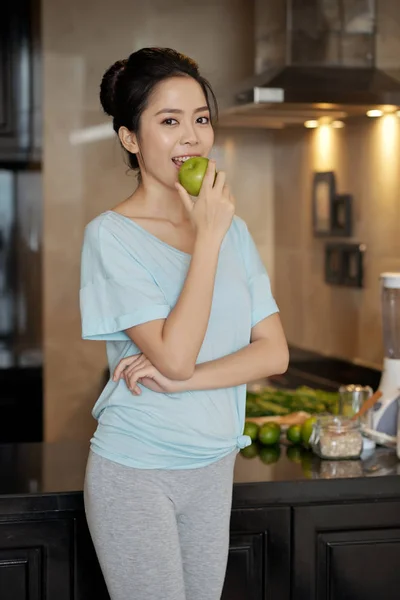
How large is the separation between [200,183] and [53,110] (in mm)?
2706

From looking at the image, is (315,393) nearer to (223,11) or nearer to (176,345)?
(176,345)

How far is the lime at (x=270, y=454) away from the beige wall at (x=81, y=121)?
1.97 meters

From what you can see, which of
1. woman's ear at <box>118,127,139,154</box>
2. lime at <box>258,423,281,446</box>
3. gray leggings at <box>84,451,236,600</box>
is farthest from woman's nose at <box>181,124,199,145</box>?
lime at <box>258,423,281,446</box>

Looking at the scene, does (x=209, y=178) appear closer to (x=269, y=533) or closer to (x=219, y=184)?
(x=219, y=184)

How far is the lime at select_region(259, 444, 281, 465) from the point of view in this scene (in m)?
2.41

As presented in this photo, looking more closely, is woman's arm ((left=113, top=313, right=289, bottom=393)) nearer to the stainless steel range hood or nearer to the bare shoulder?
the bare shoulder

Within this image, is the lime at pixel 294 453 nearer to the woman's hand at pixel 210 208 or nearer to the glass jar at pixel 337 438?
the glass jar at pixel 337 438

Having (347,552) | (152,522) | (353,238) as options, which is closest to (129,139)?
(152,522)

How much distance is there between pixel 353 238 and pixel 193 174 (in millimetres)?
2452

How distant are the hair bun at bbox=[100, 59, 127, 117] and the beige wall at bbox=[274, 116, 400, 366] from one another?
205 cm

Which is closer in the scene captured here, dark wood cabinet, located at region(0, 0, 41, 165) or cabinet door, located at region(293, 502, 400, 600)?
cabinet door, located at region(293, 502, 400, 600)

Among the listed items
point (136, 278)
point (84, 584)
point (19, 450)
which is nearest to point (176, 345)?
point (136, 278)

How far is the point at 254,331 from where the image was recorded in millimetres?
1914

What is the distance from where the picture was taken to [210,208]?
5.67 ft
